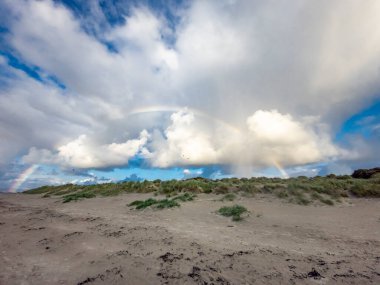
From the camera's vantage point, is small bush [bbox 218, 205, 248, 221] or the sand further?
small bush [bbox 218, 205, 248, 221]

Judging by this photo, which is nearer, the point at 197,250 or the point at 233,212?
the point at 197,250

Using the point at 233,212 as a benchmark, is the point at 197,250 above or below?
below

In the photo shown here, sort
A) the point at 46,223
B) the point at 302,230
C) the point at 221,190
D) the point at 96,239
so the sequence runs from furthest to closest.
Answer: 1. the point at 221,190
2. the point at 46,223
3. the point at 302,230
4. the point at 96,239

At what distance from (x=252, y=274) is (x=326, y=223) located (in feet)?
25.5

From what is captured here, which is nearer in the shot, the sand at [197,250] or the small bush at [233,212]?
the sand at [197,250]

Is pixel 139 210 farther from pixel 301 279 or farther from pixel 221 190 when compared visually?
pixel 301 279

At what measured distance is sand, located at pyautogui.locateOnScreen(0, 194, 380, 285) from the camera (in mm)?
6547

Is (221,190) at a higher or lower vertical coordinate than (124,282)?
higher

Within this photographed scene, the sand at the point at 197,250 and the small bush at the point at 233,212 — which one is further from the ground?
the small bush at the point at 233,212

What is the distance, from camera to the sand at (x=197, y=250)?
21.5 feet

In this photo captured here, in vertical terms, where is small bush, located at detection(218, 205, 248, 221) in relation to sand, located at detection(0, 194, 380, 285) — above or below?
above

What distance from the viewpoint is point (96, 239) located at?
10.0 metres

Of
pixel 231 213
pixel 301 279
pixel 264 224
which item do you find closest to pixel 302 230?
pixel 264 224

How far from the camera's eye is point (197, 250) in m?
8.52
